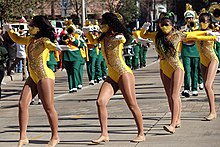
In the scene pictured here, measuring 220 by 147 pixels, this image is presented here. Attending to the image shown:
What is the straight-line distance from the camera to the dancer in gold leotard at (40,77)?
916 cm

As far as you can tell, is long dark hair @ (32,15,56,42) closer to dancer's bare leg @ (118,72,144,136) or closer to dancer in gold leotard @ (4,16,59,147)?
dancer in gold leotard @ (4,16,59,147)

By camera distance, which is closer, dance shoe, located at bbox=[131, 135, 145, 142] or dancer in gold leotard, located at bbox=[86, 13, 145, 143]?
dancer in gold leotard, located at bbox=[86, 13, 145, 143]

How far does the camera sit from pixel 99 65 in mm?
20578

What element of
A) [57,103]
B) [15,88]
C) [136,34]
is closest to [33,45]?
[136,34]

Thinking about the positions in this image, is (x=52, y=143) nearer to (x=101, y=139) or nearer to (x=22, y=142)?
(x=22, y=142)

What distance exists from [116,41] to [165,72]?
140 centimetres

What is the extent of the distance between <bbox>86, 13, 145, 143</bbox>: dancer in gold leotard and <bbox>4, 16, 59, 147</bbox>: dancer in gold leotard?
708 mm

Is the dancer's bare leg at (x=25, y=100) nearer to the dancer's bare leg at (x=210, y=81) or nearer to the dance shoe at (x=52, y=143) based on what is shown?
the dance shoe at (x=52, y=143)

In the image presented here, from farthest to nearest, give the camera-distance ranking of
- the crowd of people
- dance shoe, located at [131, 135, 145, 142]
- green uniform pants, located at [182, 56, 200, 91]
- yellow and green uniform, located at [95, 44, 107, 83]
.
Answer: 1. yellow and green uniform, located at [95, 44, 107, 83]
2. green uniform pants, located at [182, 56, 200, 91]
3. dance shoe, located at [131, 135, 145, 142]
4. the crowd of people

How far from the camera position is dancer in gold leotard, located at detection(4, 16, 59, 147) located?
916cm

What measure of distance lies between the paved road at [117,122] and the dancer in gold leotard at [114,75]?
362 millimetres

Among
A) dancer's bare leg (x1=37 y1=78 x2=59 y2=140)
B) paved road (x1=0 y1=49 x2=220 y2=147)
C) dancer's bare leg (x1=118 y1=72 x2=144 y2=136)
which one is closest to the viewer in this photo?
dancer's bare leg (x1=37 y1=78 x2=59 y2=140)

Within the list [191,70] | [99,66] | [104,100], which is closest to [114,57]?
[104,100]

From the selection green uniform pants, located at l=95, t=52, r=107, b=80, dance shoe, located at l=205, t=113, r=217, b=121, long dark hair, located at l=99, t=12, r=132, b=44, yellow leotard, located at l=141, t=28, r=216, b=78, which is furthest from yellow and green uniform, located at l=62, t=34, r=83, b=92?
long dark hair, located at l=99, t=12, r=132, b=44
